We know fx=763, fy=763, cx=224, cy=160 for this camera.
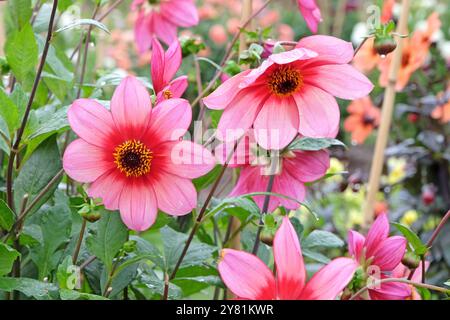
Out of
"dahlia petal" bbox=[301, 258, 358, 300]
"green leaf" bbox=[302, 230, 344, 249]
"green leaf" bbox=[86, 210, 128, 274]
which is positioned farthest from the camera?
"green leaf" bbox=[302, 230, 344, 249]

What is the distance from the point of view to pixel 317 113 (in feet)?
1.82

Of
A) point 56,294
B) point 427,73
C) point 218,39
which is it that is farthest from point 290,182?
point 218,39

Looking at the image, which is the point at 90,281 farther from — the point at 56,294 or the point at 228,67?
the point at 228,67

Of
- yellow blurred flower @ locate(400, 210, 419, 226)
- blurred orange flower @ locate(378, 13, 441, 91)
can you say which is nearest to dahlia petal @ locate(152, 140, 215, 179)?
blurred orange flower @ locate(378, 13, 441, 91)

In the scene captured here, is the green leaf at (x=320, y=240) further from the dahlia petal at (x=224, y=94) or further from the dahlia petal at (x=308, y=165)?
the dahlia petal at (x=224, y=94)

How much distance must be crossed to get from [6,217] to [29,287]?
60 millimetres

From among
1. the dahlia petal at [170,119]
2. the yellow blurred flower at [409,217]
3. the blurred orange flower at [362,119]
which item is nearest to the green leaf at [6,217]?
the dahlia petal at [170,119]

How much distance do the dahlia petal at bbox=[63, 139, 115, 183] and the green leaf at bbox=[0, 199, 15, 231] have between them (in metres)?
0.09

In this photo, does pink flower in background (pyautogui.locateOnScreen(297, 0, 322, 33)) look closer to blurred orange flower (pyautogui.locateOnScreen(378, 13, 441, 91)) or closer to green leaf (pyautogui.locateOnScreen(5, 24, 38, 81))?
green leaf (pyautogui.locateOnScreen(5, 24, 38, 81))

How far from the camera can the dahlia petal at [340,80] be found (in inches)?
21.4

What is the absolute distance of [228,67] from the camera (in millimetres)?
658

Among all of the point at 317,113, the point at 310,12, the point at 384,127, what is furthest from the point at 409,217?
the point at 317,113

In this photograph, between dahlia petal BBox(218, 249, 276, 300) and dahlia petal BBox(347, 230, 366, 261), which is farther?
dahlia petal BBox(347, 230, 366, 261)

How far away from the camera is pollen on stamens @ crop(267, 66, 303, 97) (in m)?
0.56
